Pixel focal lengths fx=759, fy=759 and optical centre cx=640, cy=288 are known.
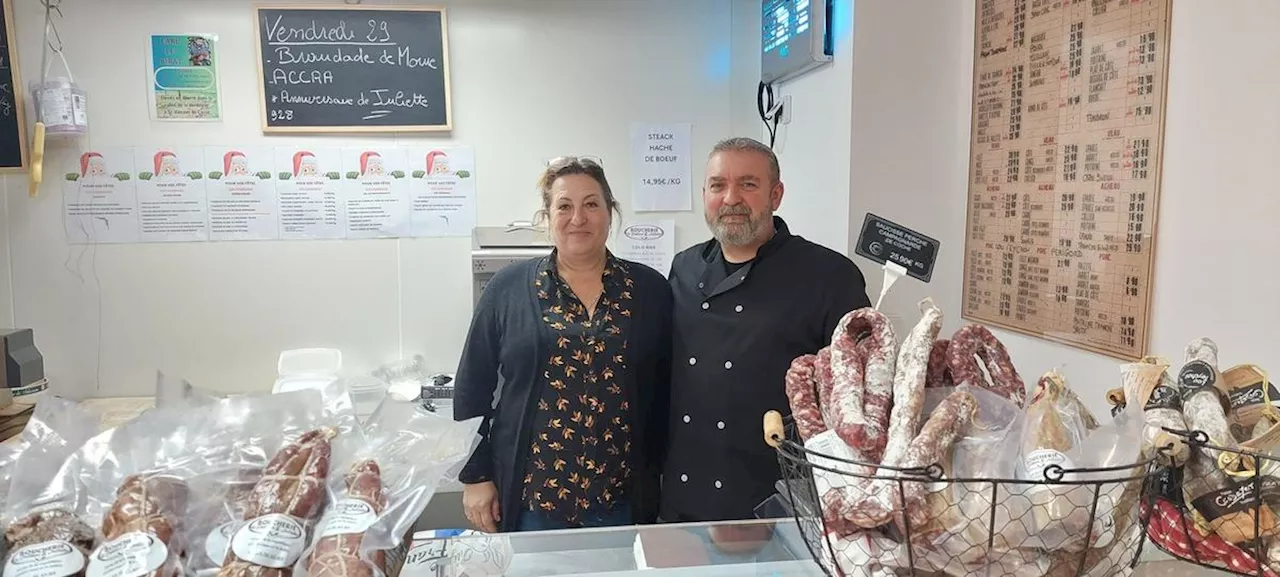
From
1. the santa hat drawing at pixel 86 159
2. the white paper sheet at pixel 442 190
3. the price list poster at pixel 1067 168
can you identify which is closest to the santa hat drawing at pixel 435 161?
the white paper sheet at pixel 442 190

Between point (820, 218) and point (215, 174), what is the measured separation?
6.70 ft

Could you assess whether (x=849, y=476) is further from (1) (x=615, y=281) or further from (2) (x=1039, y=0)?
(2) (x=1039, y=0)

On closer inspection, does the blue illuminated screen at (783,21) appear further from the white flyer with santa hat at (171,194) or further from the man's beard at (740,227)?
the white flyer with santa hat at (171,194)

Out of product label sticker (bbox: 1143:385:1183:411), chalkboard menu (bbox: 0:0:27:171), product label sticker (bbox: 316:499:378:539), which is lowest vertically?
product label sticker (bbox: 316:499:378:539)

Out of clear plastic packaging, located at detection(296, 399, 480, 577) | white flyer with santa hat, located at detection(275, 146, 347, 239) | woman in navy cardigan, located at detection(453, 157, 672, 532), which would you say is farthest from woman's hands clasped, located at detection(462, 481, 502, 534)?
white flyer with santa hat, located at detection(275, 146, 347, 239)

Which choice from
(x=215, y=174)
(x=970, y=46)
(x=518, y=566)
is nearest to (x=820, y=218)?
(x=970, y=46)

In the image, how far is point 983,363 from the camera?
76cm

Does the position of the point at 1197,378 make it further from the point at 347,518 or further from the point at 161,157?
the point at 161,157

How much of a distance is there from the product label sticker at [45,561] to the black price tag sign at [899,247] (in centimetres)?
80

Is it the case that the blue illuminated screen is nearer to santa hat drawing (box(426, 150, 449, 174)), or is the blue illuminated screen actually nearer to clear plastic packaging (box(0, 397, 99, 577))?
Result: santa hat drawing (box(426, 150, 449, 174))

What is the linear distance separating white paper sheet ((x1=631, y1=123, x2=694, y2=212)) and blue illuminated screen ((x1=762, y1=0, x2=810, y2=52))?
1.74 ft

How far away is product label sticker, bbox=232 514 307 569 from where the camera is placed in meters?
0.63

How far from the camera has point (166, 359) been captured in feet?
8.73

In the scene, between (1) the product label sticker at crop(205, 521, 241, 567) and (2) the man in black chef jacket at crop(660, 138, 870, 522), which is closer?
(1) the product label sticker at crop(205, 521, 241, 567)
